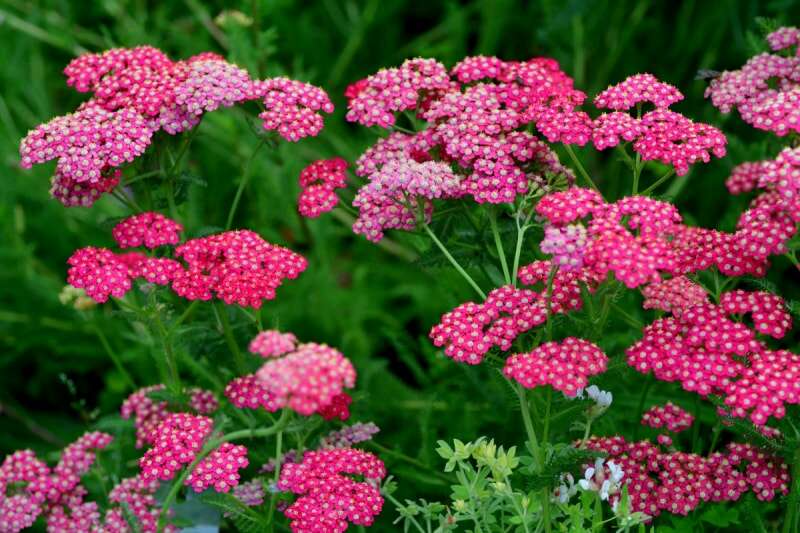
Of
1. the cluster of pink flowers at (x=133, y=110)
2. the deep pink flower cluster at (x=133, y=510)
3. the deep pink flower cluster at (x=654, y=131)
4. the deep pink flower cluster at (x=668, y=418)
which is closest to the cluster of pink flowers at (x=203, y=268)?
the cluster of pink flowers at (x=133, y=110)

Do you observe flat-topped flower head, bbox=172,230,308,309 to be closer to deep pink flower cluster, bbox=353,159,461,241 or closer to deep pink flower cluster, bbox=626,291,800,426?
deep pink flower cluster, bbox=353,159,461,241

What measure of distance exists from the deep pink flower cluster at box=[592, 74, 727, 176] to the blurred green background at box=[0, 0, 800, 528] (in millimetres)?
845

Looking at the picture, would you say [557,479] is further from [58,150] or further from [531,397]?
[58,150]

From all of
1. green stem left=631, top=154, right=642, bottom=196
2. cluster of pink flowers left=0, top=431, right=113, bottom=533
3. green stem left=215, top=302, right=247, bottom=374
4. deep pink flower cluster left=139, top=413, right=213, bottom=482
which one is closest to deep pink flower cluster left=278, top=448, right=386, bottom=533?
deep pink flower cluster left=139, top=413, right=213, bottom=482

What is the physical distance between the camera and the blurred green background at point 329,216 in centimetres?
402

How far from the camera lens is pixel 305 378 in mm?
A: 2150

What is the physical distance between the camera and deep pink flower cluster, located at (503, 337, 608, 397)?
7.82 ft

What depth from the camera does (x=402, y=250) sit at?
16.1 ft

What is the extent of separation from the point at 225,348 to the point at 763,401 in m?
1.57

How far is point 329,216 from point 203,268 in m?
1.99

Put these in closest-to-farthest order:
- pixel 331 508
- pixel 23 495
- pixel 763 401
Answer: pixel 763 401 → pixel 331 508 → pixel 23 495

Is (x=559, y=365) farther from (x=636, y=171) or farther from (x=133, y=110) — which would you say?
(x=133, y=110)

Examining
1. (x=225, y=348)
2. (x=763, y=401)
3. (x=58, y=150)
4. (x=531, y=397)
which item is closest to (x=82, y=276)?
(x=58, y=150)

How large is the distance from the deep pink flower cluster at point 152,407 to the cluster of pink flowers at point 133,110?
2.22 feet
